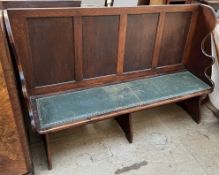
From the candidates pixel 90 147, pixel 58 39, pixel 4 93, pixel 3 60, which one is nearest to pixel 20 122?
pixel 4 93

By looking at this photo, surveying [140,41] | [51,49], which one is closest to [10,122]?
[51,49]

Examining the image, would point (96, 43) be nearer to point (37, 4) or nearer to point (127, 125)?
point (37, 4)

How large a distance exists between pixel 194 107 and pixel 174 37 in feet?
2.11

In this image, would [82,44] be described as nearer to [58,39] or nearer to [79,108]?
[58,39]

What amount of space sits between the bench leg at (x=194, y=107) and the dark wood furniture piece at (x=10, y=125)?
4.58 ft

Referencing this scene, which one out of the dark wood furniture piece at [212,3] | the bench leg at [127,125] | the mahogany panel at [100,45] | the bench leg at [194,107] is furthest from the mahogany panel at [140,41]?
the dark wood furniture piece at [212,3]

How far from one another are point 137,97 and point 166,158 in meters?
0.50

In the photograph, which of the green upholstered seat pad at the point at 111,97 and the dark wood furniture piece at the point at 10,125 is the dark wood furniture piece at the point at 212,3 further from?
the dark wood furniture piece at the point at 10,125

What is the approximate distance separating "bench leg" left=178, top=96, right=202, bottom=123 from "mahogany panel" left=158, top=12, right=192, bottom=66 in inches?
14.4

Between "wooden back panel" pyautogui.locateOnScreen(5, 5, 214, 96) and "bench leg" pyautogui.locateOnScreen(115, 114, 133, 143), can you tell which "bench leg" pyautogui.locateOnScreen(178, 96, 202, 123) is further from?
"bench leg" pyautogui.locateOnScreen(115, 114, 133, 143)

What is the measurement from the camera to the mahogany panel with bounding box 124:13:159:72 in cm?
158

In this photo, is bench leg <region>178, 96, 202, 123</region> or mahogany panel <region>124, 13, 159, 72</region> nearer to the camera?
mahogany panel <region>124, 13, 159, 72</region>

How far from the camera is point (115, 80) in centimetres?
173

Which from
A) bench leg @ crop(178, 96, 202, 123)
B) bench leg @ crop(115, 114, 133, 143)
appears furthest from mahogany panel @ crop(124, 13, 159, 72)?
bench leg @ crop(178, 96, 202, 123)
